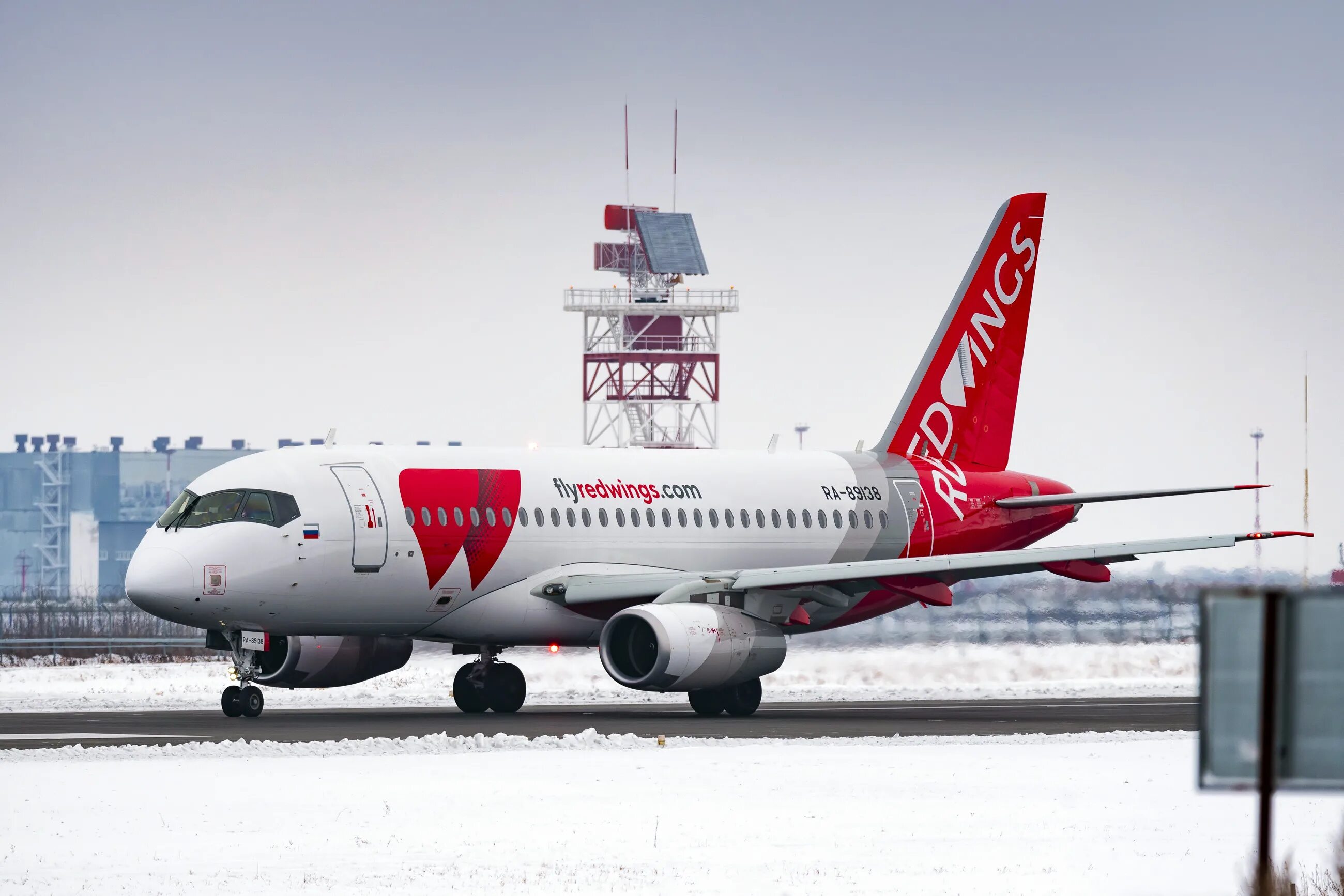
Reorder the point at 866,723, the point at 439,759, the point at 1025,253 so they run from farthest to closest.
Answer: the point at 1025,253
the point at 866,723
the point at 439,759

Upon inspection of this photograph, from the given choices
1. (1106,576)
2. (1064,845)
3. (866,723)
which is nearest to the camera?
(1064,845)

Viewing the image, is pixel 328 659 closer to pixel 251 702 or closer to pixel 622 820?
pixel 251 702

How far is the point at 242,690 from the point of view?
31594 mm

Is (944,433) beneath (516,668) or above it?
above

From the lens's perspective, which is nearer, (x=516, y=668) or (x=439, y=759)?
(x=439, y=759)

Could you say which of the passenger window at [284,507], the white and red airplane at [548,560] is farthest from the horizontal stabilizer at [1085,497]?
the passenger window at [284,507]

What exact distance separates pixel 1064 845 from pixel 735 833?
2.70 meters

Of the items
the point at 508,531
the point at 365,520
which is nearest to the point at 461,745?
the point at 365,520

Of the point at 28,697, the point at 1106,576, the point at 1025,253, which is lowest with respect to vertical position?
the point at 28,697

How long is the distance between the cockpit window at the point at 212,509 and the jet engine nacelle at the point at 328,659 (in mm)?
2708

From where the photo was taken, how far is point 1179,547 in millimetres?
32469

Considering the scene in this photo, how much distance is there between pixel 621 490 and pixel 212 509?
772 cm

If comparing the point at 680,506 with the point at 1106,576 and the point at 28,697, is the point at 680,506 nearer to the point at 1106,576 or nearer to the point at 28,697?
the point at 1106,576

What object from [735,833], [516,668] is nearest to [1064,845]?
[735,833]
